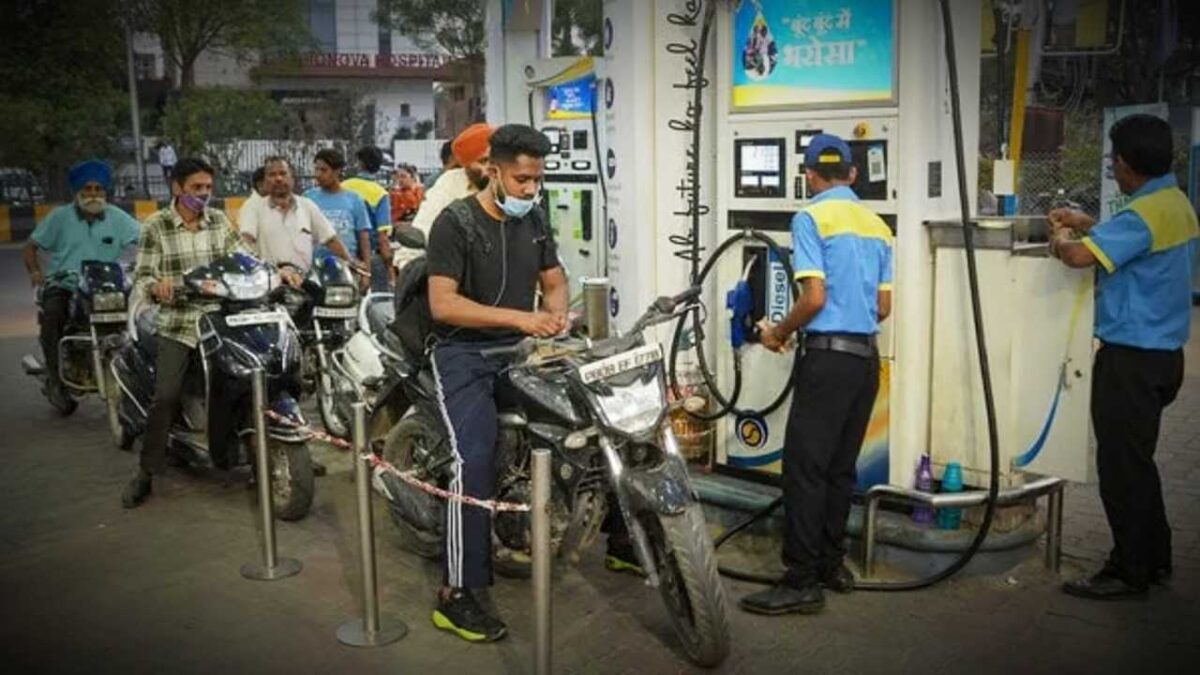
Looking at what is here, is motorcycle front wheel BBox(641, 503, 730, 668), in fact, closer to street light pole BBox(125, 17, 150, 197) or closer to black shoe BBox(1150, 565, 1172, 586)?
black shoe BBox(1150, 565, 1172, 586)

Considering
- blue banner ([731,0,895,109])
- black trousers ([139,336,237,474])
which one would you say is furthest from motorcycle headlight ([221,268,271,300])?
blue banner ([731,0,895,109])

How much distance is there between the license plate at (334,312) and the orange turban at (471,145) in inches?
77.7

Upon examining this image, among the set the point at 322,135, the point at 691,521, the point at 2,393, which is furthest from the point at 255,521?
the point at 322,135

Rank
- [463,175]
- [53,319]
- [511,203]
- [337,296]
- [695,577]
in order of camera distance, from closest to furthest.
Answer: [695,577], [511,203], [463,175], [337,296], [53,319]

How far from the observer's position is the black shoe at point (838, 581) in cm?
488

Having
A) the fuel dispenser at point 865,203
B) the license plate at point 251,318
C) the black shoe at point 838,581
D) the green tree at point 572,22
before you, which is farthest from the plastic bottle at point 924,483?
the green tree at point 572,22

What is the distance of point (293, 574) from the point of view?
525cm

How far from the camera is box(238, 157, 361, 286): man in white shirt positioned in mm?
7875

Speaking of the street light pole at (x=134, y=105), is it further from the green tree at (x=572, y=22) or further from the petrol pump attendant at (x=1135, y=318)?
the petrol pump attendant at (x=1135, y=318)

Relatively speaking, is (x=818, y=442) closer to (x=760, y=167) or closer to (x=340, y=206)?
(x=760, y=167)

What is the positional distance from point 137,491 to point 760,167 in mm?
3805

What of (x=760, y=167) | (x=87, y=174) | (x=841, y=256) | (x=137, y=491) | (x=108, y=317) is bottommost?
(x=137, y=491)

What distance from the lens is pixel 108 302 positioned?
7727 millimetres

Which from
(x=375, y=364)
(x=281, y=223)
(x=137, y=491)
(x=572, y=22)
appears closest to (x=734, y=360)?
(x=375, y=364)
